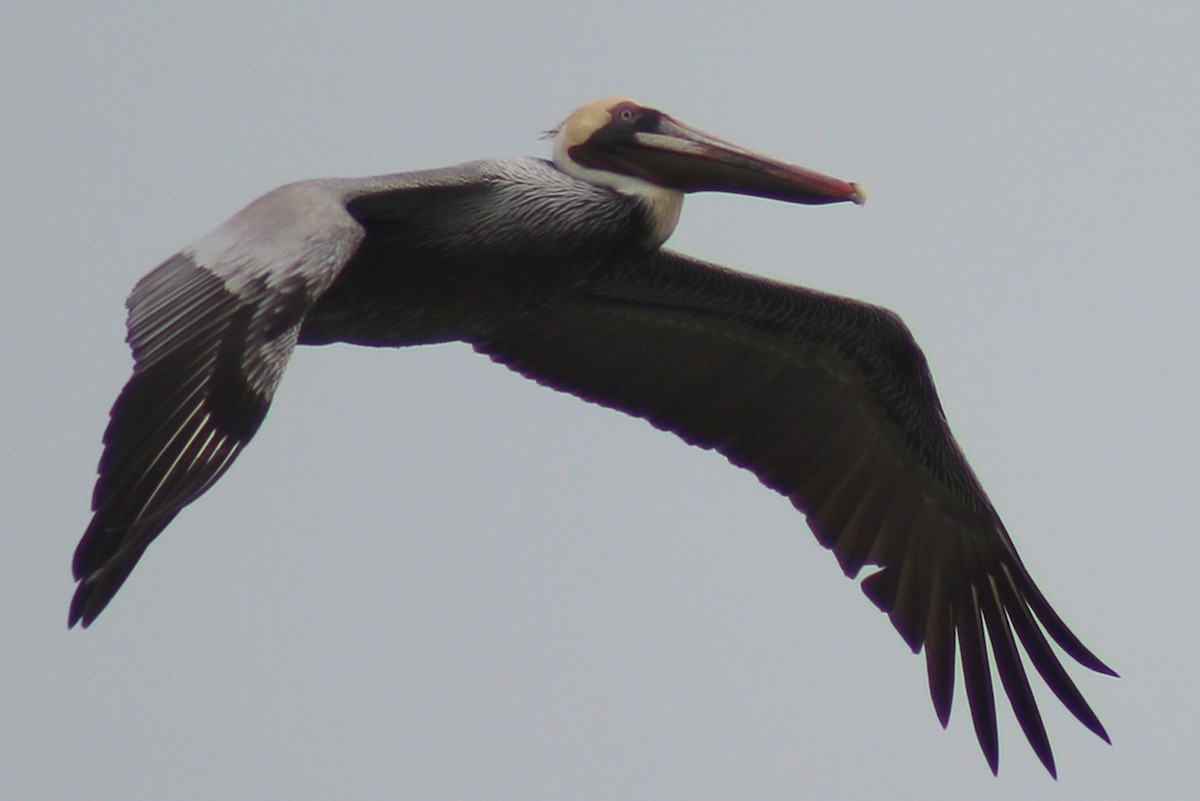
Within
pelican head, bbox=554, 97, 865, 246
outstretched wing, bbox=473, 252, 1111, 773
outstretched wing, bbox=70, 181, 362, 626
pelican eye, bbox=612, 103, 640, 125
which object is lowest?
outstretched wing, bbox=473, 252, 1111, 773

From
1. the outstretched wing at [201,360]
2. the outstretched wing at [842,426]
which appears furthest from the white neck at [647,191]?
the outstretched wing at [201,360]

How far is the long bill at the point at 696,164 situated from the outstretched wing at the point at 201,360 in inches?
63.8

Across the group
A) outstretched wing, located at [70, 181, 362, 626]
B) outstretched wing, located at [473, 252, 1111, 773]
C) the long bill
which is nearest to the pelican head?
the long bill

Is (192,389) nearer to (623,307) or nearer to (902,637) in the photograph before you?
(623,307)

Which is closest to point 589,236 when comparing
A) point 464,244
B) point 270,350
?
point 464,244

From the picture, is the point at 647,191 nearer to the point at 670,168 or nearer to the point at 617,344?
the point at 670,168

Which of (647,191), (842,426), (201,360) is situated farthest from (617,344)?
(201,360)

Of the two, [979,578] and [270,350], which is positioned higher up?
[270,350]

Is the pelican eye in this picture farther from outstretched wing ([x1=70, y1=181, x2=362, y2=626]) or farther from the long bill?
outstretched wing ([x1=70, y1=181, x2=362, y2=626])

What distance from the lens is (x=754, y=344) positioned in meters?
11.0

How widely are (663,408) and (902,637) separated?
1.64m

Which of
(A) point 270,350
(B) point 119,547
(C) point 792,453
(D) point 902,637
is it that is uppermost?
(A) point 270,350

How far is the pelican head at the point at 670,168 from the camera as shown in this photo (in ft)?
31.8

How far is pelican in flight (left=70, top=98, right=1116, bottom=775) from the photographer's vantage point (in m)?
7.74
